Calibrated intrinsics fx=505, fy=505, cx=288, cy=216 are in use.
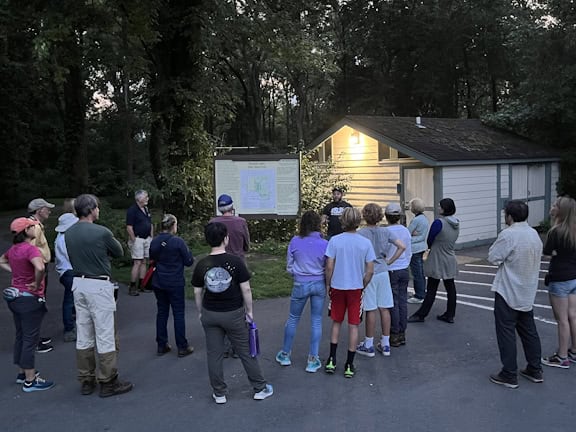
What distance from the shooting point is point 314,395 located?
4.79 meters

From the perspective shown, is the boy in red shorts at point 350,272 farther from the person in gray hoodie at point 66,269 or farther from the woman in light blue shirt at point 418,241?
the person in gray hoodie at point 66,269

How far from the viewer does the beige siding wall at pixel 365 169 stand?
14.6 meters

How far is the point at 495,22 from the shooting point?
29578 mm

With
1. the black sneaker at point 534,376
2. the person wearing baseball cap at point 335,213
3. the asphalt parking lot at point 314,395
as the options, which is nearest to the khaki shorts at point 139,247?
Answer: the asphalt parking lot at point 314,395

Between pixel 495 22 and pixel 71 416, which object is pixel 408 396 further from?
pixel 495 22

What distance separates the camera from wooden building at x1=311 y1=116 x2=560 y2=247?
13523 millimetres

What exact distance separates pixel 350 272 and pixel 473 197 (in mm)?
10095

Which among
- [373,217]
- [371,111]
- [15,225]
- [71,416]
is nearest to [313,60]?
[373,217]

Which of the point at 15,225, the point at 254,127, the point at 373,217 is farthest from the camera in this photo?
the point at 254,127

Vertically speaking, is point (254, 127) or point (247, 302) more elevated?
point (254, 127)

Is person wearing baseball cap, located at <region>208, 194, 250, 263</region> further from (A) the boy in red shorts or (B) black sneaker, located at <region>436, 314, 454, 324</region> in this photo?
(B) black sneaker, located at <region>436, 314, 454, 324</region>

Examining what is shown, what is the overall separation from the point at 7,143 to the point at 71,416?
26560 millimetres

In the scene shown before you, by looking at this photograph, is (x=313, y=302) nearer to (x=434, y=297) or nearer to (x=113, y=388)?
(x=113, y=388)

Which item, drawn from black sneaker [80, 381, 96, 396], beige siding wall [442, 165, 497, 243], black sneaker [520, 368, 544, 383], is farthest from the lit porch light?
black sneaker [80, 381, 96, 396]
